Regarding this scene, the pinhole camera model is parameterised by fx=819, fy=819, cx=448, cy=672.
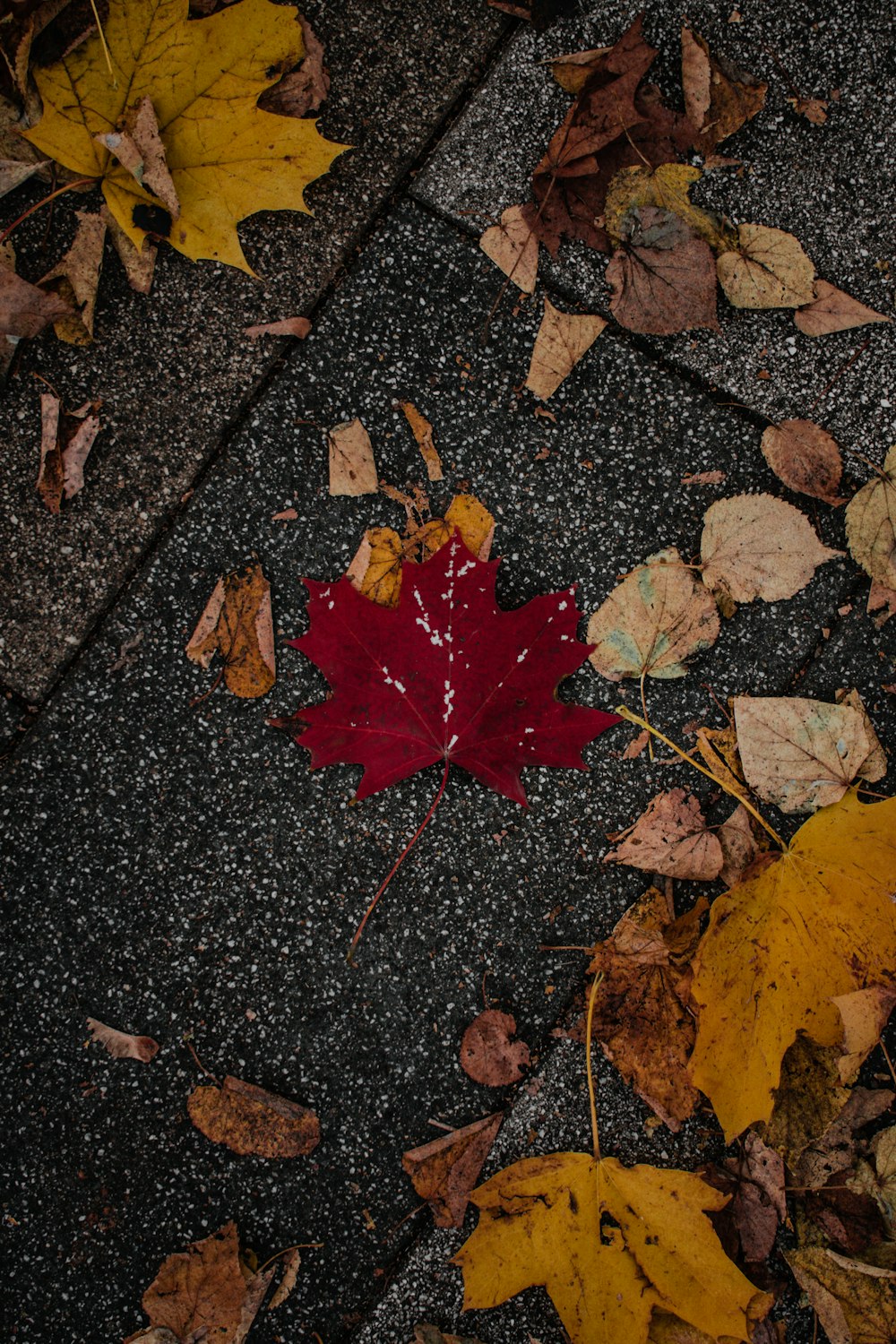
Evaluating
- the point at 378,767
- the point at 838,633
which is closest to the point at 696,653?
the point at 838,633

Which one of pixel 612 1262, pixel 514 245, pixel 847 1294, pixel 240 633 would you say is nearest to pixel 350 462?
pixel 240 633

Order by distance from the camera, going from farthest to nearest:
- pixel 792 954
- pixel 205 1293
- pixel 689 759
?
pixel 689 759 → pixel 205 1293 → pixel 792 954

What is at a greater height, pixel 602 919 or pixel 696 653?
pixel 696 653

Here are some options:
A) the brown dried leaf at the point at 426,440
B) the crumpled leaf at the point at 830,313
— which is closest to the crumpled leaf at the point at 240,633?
the brown dried leaf at the point at 426,440

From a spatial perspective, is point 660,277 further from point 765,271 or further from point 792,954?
point 792,954

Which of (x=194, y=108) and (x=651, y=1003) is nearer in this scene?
(x=194, y=108)

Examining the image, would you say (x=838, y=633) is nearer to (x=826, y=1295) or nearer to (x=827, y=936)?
(x=827, y=936)
